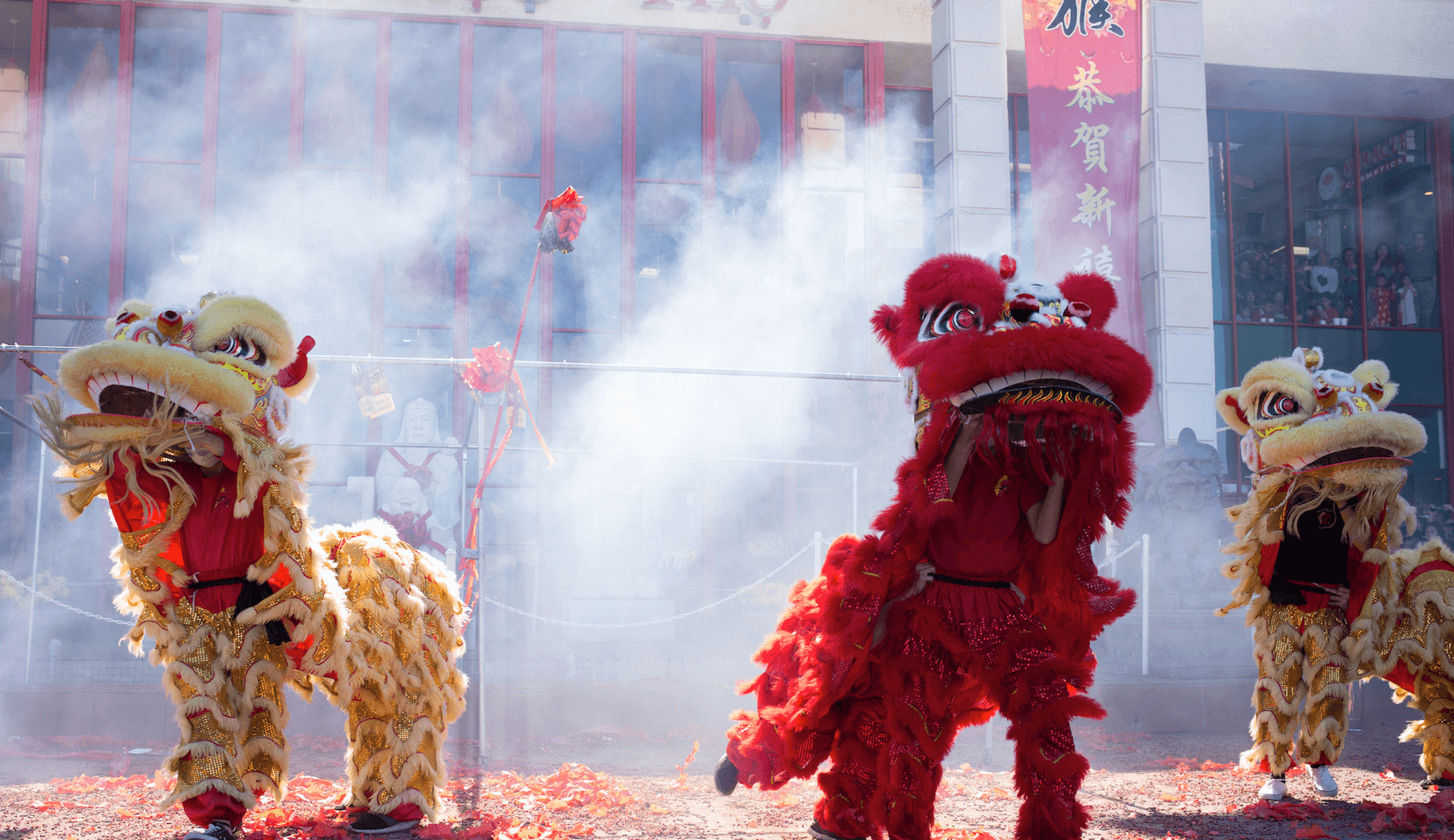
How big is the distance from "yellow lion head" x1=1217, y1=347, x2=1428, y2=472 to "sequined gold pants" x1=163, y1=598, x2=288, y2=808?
152 inches

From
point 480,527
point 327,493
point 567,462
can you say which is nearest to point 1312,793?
point 480,527

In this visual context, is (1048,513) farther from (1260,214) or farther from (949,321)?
(1260,214)

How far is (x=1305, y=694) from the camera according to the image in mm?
4062

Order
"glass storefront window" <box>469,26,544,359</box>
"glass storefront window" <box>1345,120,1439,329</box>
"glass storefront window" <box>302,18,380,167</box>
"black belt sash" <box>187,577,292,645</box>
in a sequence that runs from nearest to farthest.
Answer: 1. "black belt sash" <box>187,577,292,645</box>
2. "glass storefront window" <box>302,18,380,167</box>
3. "glass storefront window" <box>469,26,544,359</box>
4. "glass storefront window" <box>1345,120,1439,329</box>

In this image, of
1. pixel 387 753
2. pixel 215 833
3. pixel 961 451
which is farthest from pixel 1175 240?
pixel 215 833

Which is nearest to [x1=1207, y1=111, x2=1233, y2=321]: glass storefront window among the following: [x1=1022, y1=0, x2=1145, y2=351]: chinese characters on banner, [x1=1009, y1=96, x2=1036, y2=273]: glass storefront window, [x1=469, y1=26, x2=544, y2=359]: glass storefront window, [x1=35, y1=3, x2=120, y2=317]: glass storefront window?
[x1=1009, y1=96, x2=1036, y2=273]: glass storefront window

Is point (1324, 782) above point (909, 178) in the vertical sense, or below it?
below

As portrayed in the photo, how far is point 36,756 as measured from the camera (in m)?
5.24

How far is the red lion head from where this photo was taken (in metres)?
2.58

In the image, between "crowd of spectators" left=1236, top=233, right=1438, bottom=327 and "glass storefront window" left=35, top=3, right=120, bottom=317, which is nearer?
"glass storefront window" left=35, top=3, right=120, bottom=317

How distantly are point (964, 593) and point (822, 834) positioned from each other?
83 centimetres

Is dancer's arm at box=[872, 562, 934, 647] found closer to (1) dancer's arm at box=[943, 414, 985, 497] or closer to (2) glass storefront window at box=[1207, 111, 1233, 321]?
(1) dancer's arm at box=[943, 414, 985, 497]

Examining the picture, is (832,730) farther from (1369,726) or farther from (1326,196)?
(1326,196)

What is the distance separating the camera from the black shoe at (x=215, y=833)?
2770 mm
